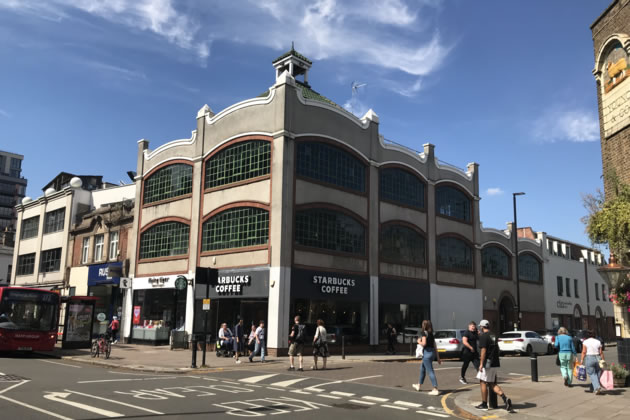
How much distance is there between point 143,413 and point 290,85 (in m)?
20.7

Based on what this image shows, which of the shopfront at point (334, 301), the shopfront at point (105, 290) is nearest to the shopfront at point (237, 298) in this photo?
the shopfront at point (334, 301)

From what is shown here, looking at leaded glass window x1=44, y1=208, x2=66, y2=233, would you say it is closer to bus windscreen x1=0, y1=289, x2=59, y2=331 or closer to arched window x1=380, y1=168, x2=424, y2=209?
bus windscreen x1=0, y1=289, x2=59, y2=331

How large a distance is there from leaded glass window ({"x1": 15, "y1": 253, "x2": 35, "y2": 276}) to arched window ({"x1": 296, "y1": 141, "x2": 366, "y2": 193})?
31813 mm

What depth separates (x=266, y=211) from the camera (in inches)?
1069

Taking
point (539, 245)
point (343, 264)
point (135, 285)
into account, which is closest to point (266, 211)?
point (343, 264)

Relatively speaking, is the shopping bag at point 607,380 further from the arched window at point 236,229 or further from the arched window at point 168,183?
the arched window at point 168,183

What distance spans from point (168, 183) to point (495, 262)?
2638 centimetres

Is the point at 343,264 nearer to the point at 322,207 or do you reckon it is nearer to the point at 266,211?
the point at 322,207

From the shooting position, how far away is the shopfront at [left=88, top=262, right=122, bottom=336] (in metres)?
35.9

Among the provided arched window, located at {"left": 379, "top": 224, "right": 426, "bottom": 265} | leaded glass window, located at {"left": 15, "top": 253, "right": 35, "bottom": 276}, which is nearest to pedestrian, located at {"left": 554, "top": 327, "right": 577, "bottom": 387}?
arched window, located at {"left": 379, "top": 224, "right": 426, "bottom": 265}

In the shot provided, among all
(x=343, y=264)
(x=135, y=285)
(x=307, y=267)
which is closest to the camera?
(x=307, y=267)

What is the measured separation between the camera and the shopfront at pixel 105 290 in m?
35.9

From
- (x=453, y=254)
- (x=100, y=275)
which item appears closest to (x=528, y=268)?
(x=453, y=254)

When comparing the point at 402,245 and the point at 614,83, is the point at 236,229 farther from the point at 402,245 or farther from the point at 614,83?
the point at 614,83
